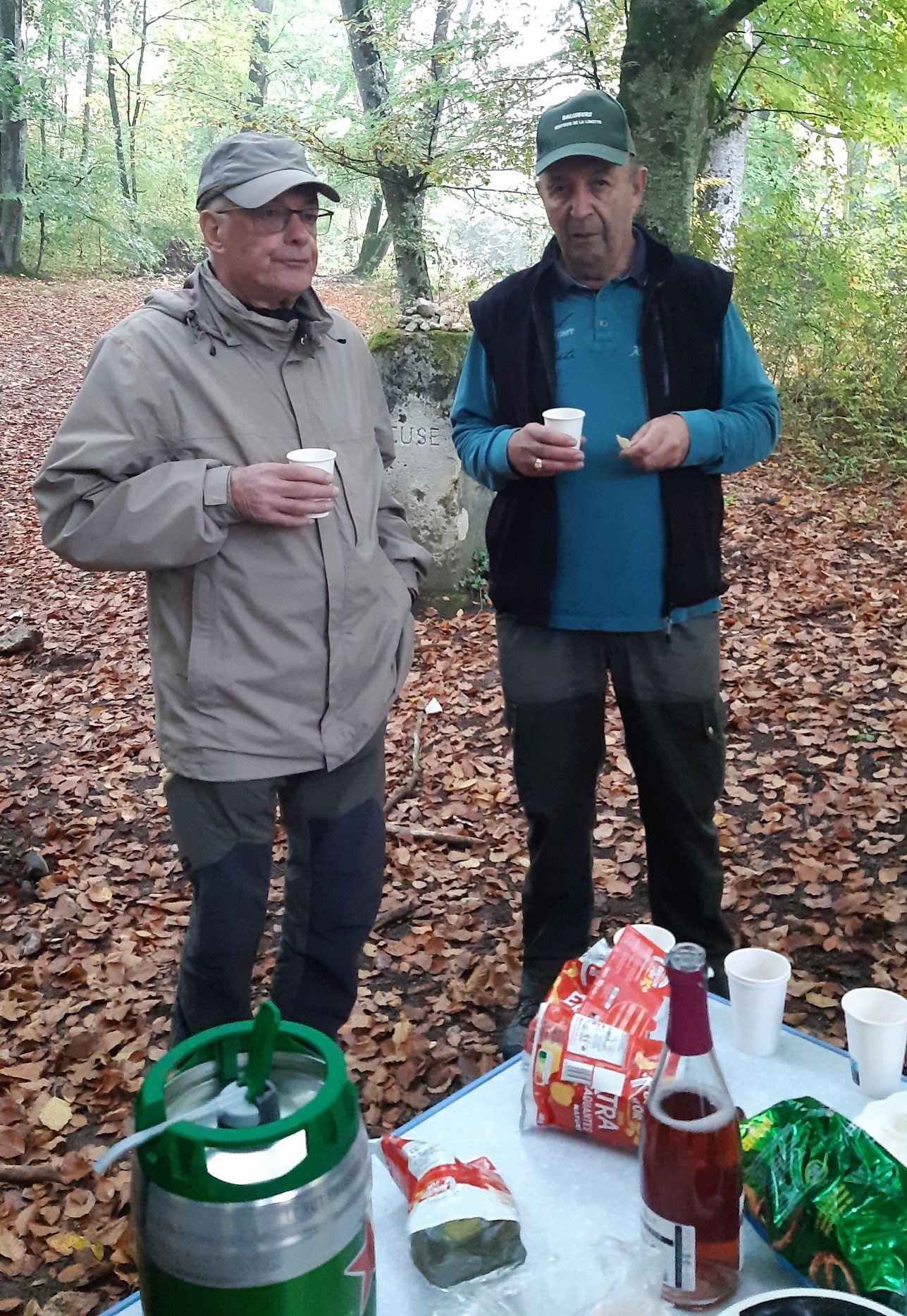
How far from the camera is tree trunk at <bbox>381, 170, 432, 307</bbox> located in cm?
1115

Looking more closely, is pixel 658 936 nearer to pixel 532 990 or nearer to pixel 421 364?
pixel 532 990

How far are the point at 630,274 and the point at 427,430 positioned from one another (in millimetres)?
4403

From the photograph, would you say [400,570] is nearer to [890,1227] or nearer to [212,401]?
[212,401]

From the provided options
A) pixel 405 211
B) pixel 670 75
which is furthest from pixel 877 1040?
pixel 405 211

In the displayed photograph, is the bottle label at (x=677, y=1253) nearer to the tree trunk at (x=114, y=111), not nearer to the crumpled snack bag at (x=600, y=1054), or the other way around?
the crumpled snack bag at (x=600, y=1054)

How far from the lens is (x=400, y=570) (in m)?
2.90

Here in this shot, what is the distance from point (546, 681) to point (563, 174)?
4.18ft

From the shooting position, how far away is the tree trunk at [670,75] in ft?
19.3

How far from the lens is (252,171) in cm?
240

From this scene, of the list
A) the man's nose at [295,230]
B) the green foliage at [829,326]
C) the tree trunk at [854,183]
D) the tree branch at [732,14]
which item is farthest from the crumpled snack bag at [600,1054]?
the tree trunk at [854,183]

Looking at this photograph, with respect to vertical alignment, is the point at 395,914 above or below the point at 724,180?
below

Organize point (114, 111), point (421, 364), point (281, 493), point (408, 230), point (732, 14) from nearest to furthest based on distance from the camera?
point (281, 493)
point (732, 14)
point (421, 364)
point (408, 230)
point (114, 111)

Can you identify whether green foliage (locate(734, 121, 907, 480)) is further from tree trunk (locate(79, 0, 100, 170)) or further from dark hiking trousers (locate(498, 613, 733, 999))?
tree trunk (locate(79, 0, 100, 170))

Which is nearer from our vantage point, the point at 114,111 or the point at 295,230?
the point at 295,230
